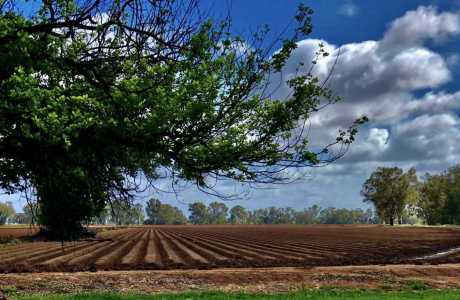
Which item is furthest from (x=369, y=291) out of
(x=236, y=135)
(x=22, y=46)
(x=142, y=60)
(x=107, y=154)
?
(x=22, y=46)

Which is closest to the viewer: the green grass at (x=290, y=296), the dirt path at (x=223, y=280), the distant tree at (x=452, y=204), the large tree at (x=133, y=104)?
the large tree at (x=133, y=104)

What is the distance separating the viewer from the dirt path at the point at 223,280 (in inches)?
1019

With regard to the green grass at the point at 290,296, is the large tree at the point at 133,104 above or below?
above

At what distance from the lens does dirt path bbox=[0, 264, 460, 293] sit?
1019 inches

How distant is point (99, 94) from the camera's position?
13.7 meters

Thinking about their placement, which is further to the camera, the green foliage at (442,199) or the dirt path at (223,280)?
the green foliage at (442,199)

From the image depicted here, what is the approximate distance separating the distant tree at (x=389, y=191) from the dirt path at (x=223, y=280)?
15462cm

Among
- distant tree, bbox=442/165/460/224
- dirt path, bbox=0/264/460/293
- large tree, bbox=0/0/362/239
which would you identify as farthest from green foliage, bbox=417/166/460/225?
large tree, bbox=0/0/362/239

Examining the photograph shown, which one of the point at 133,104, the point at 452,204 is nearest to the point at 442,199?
the point at 452,204

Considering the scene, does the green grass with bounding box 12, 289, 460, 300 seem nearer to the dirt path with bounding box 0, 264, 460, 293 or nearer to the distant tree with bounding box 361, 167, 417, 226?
the dirt path with bounding box 0, 264, 460, 293

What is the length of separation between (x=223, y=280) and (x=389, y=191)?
535ft

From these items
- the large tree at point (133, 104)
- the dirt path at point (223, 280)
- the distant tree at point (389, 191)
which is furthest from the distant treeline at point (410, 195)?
the large tree at point (133, 104)

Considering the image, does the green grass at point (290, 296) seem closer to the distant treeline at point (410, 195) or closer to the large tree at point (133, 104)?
the large tree at point (133, 104)

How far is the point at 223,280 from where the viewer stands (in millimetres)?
28203
